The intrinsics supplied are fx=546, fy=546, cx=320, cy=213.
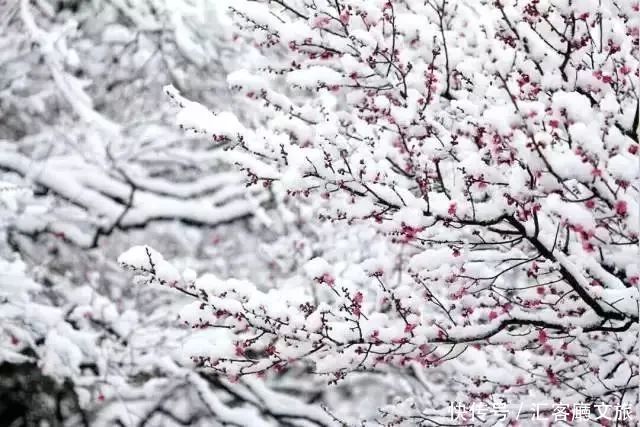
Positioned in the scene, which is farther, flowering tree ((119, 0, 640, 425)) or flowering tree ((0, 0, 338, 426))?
flowering tree ((0, 0, 338, 426))

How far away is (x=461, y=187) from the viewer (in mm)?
2635

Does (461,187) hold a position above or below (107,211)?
below

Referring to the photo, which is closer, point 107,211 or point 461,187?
point 461,187

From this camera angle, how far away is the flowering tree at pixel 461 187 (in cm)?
226

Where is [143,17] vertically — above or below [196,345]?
above

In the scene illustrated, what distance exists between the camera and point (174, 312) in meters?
6.63

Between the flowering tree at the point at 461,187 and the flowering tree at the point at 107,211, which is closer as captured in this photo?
the flowering tree at the point at 461,187

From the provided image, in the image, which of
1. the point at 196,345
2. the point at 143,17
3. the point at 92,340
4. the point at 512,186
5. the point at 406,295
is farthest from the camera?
the point at 143,17

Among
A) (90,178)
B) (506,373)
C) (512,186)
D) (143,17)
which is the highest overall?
(143,17)

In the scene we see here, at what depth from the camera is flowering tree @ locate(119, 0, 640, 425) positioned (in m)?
2.26

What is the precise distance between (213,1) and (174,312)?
4228 millimetres

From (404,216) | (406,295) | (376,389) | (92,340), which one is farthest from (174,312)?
(404,216)

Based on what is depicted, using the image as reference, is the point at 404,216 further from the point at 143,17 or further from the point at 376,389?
the point at 143,17

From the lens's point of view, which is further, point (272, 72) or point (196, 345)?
point (272, 72)
